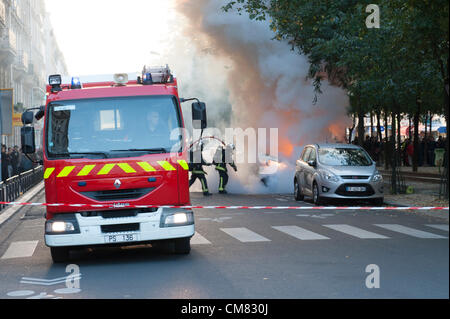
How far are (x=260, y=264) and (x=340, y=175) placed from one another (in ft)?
29.9

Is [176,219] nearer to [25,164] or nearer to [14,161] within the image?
[14,161]

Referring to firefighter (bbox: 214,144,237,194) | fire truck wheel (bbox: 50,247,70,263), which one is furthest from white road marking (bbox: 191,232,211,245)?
firefighter (bbox: 214,144,237,194)

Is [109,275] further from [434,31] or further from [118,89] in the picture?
[434,31]

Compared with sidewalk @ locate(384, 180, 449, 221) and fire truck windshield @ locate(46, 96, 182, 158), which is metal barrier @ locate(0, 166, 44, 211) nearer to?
fire truck windshield @ locate(46, 96, 182, 158)

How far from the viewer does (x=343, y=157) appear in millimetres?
18672

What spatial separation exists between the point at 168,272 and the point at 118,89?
2.76 m

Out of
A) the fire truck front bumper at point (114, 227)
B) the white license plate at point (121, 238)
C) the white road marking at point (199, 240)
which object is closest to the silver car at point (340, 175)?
the white road marking at point (199, 240)

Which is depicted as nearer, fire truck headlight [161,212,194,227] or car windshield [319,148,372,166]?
fire truck headlight [161,212,194,227]

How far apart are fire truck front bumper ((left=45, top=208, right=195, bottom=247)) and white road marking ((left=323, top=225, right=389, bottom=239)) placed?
3639 mm

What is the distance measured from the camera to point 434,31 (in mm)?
13805

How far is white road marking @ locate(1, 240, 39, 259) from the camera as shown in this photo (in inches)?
428

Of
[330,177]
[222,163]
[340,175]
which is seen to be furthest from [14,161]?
[340,175]

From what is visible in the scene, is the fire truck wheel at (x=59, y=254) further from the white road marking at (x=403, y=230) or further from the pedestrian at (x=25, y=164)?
the pedestrian at (x=25, y=164)
